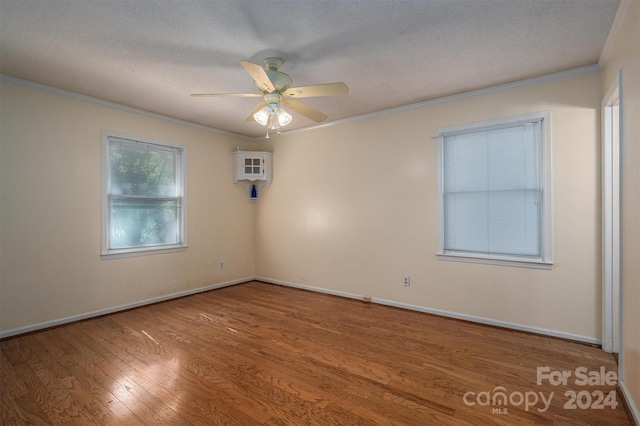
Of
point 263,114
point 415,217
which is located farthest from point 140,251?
point 415,217

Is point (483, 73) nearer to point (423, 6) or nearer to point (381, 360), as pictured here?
point (423, 6)

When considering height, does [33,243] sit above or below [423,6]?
below

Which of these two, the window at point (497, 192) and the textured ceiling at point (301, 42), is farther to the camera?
the window at point (497, 192)

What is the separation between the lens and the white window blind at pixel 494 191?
3.11 meters

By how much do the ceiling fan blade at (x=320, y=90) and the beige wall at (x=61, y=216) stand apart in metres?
2.59

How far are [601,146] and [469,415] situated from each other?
103 inches

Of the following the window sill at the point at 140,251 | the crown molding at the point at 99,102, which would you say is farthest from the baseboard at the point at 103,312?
the crown molding at the point at 99,102

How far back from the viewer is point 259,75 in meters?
2.23

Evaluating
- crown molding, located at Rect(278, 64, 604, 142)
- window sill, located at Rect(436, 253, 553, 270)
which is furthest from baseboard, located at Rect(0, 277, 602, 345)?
crown molding, located at Rect(278, 64, 604, 142)

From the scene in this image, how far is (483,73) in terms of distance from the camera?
298 cm

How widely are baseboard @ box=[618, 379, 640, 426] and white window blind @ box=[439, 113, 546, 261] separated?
1204 mm

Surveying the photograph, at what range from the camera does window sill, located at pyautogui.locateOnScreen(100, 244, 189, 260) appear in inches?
148

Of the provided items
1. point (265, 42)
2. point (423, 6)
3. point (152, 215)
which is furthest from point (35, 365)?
point (423, 6)

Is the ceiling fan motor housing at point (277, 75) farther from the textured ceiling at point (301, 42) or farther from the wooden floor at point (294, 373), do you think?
the wooden floor at point (294, 373)
